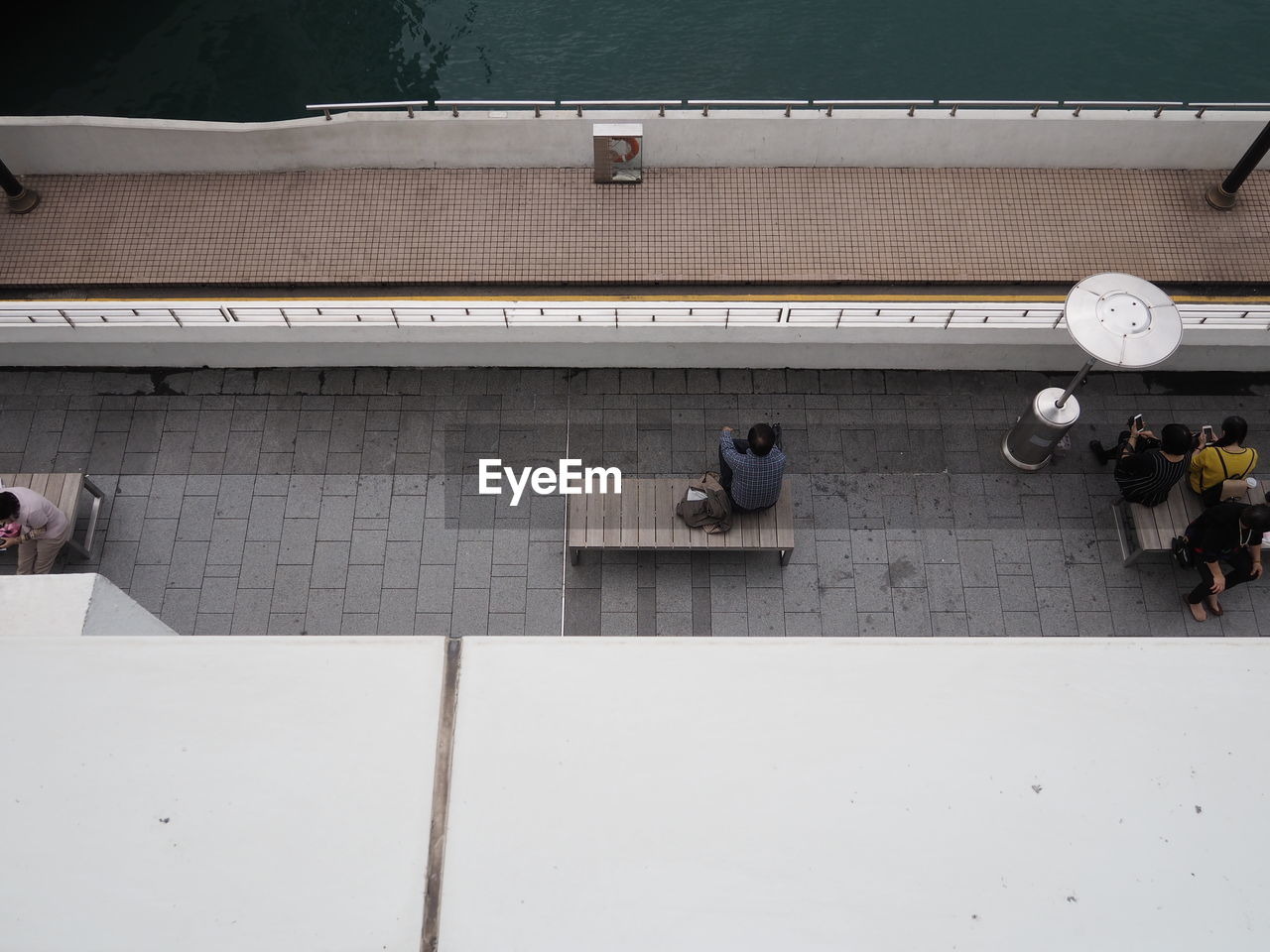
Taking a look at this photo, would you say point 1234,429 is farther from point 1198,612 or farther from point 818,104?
point 818,104

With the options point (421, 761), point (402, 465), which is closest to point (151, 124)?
point (402, 465)

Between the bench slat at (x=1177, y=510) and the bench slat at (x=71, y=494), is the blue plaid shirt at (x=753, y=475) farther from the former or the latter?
the bench slat at (x=71, y=494)

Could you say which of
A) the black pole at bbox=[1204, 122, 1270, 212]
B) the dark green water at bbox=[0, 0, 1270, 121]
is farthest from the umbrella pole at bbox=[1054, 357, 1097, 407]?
Result: the dark green water at bbox=[0, 0, 1270, 121]

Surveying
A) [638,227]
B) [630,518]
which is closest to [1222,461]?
[630,518]

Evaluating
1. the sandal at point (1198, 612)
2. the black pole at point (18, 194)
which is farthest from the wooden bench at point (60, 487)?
the sandal at point (1198, 612)

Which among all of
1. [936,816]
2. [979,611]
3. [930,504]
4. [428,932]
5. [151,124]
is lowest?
[428,932]

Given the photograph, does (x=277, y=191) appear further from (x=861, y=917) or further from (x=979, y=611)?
(x=861, y=917)
